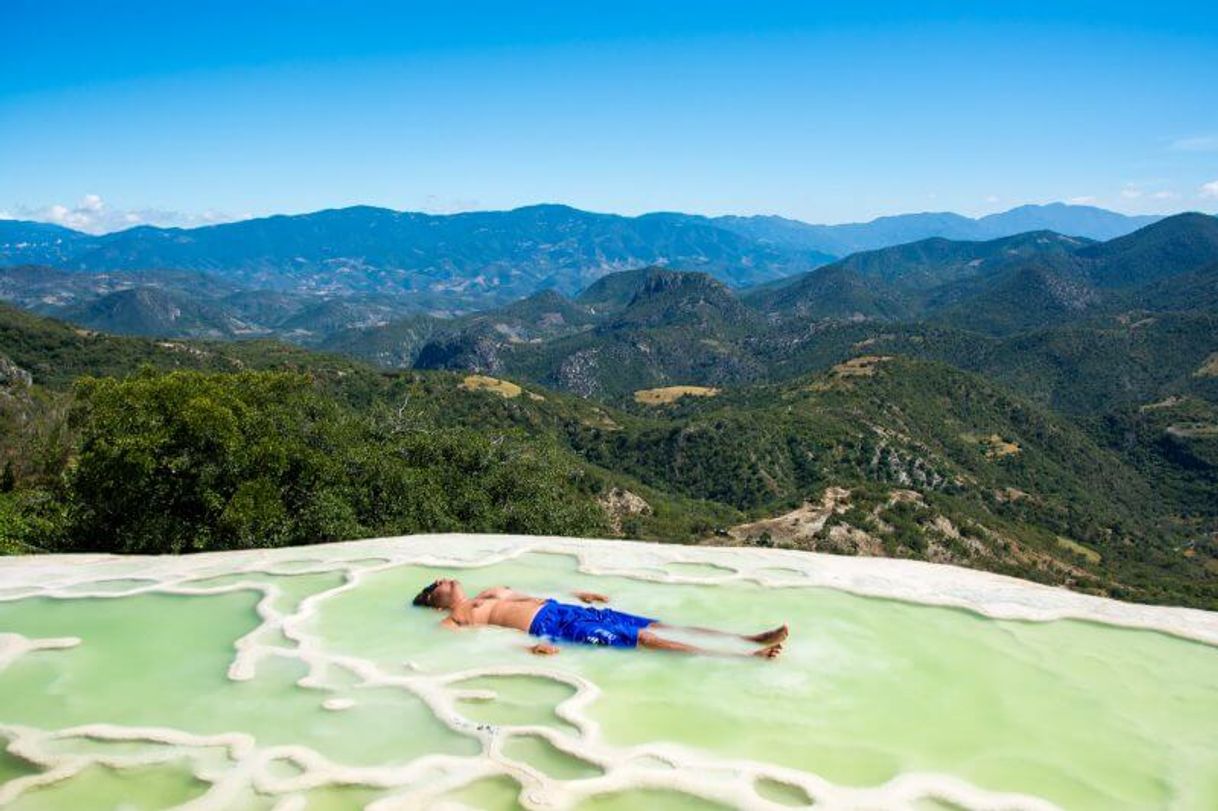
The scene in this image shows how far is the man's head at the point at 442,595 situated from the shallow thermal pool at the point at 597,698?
25 centimetres

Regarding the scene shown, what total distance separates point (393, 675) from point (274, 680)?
1425mm

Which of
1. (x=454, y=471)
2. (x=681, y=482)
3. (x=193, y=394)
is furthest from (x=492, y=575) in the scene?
(x=681, y=482)

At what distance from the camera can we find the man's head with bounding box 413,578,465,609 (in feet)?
42.0

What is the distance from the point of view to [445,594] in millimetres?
12867

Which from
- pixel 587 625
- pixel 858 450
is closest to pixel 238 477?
pixel 587 625

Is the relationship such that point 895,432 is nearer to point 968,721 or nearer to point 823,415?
point 823,415

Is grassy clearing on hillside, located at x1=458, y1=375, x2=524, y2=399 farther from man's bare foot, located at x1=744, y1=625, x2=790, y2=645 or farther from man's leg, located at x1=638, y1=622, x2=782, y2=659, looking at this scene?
man's bare foot, located at x1=744, y1=625, x2=790, y2=645

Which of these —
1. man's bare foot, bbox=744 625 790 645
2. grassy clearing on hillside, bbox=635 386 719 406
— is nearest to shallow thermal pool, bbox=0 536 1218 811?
man's bare foot, bbox=744 625 790 645

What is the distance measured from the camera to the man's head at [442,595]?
12805mm

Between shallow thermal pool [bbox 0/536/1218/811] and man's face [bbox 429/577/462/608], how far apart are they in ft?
0.91

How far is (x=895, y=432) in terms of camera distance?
11350 cm

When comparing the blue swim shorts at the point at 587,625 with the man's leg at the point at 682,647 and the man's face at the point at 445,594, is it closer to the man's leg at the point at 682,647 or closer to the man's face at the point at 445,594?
the man's leg at the point at 682,647

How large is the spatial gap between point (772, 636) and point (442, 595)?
5018 millimetres

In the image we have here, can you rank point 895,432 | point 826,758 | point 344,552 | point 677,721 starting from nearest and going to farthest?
point 826,758, point 677,721, point 344,552, point 895,432
